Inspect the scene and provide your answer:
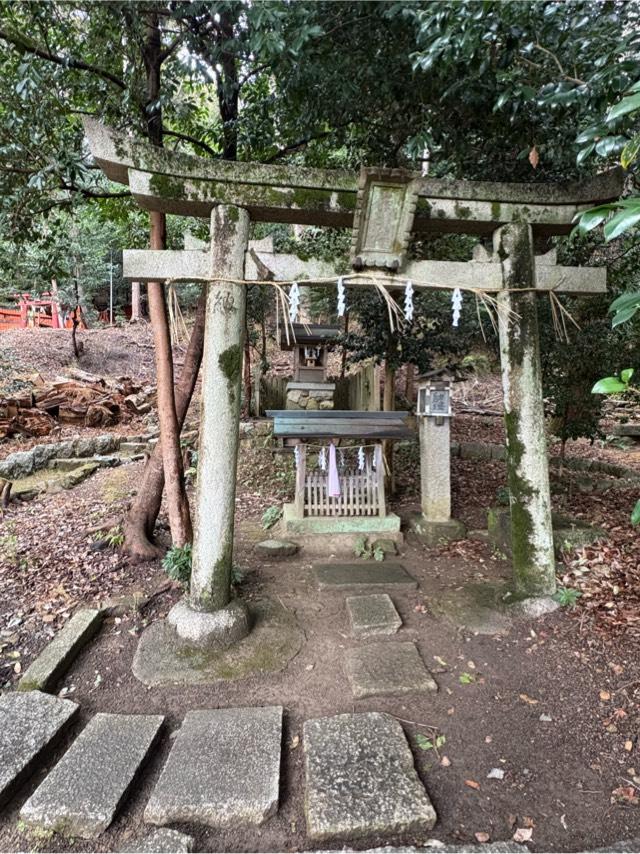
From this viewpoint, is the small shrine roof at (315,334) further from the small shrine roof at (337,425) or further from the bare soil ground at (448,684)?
the bare soil ground at (448,684)

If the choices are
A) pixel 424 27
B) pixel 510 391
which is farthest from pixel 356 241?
pixel 510 391

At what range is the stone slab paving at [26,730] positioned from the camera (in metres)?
2.33

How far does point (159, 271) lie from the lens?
3.45 meters

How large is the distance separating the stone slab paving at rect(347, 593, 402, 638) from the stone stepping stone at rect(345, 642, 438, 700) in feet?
0.61

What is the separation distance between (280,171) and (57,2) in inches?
130

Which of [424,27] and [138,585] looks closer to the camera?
[424,27]

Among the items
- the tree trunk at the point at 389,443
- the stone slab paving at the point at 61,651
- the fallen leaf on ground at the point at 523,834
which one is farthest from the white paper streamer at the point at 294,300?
the tree trunk at the point at 389,443

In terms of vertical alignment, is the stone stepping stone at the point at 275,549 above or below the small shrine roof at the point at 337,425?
below

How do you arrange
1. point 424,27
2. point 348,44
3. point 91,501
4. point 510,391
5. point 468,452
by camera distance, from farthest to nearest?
point 468,452 → point 91,501 → point 348,44 → point 510,391 → point 424,27

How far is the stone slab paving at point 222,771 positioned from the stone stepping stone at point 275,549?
2453 millimetres

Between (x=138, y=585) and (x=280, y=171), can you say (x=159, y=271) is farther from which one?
(x=138, y=585)

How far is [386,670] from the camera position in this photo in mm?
3201

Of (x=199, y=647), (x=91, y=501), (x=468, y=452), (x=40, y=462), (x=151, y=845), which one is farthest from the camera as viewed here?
(x=468, y=452)

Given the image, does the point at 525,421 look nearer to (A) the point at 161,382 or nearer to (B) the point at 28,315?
(A) the point at 161,382
